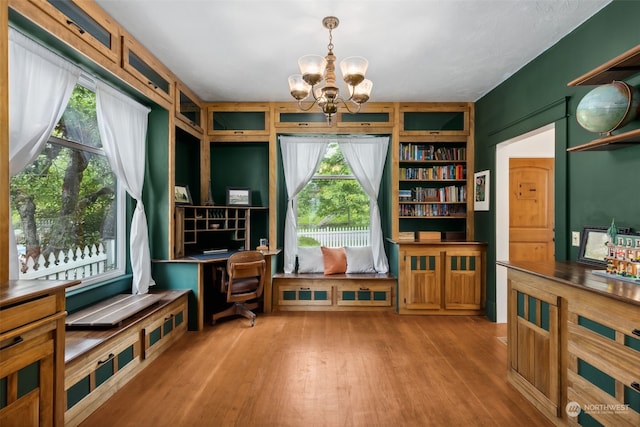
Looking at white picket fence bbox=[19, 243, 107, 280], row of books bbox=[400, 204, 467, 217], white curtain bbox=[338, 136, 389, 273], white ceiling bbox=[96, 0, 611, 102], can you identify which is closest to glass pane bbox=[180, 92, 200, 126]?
white ceiling bbox=[96, 0, 611, 102]

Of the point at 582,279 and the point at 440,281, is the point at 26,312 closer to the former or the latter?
the point at 582,279

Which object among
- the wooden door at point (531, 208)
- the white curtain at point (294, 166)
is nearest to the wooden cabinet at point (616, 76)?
the wooden door at point (531, 208)

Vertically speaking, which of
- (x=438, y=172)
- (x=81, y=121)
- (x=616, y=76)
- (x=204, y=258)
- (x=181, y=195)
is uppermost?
(x=616, y=76)

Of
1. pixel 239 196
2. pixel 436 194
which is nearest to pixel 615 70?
pixel 436 194

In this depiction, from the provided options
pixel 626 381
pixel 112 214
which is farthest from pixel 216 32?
pixel 626 381

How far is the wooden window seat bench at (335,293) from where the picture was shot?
4258 mm

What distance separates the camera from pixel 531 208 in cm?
429

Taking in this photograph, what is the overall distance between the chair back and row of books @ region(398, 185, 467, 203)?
2.23 meters

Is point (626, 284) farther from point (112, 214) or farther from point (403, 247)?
point (112, 214)

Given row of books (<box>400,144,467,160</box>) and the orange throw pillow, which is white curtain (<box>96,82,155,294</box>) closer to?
the orange throw pillow

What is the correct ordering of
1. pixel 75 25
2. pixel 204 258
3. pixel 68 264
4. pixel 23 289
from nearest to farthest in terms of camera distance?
1. pixel 23 289
2. pixel 75 25
3. pixel 68 264
4. pixel 204 258

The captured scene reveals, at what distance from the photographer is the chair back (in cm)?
362

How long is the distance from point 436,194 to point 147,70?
3.89 metres

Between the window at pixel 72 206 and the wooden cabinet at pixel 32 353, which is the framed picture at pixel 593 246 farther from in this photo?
the window at pixel 72 206
